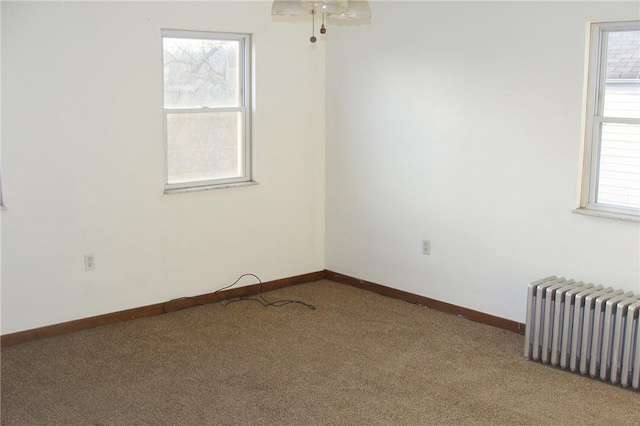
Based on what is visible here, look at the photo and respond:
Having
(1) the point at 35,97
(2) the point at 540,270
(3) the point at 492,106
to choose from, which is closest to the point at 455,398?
(2) the point at 540,270

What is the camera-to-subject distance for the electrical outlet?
494 centimetres

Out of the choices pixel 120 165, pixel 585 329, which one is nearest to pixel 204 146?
pixel 120 165

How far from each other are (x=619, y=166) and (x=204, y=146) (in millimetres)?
2936

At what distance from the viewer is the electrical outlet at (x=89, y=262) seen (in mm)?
4938

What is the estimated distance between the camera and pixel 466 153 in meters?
5.18

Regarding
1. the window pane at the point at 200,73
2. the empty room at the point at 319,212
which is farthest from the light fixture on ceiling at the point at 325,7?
the window pane at the point at 200,73

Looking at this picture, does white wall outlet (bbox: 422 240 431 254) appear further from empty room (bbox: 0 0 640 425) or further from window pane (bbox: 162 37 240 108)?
window pane (bbox: 162 37 240 108)

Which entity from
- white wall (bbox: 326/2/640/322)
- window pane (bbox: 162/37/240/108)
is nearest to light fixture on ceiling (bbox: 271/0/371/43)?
white wall (bbox: 326/2/640/322)

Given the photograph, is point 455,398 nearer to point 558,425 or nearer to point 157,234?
point 558,425

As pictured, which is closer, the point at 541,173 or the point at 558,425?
the point at 558,425

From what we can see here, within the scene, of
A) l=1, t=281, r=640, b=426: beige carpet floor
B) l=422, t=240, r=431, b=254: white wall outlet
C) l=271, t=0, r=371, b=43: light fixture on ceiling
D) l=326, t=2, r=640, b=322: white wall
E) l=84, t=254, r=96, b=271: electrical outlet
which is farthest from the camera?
l=422, t=240, r=431, b=254: white wall outlet

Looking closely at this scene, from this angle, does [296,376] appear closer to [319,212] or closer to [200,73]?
[319,212]

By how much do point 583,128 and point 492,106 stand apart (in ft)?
2.22

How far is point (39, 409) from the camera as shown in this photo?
3838mm
